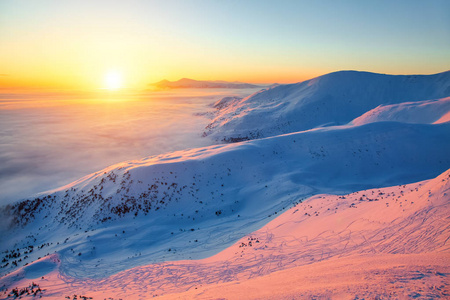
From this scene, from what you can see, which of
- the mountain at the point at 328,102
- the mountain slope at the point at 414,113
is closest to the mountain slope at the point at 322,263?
the mountain slope at the point at 414,113

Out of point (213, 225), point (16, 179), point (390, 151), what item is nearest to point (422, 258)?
point (213, 225)

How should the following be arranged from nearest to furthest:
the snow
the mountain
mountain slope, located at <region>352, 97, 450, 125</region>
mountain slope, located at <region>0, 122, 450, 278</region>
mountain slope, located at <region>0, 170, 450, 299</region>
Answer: mountain slope, located at <region>0, 170, 450, 299</region>
the snow
mountain slope, located at <region>0, 122, 450, 278</region>
mountain slope, located at <region>352, 97, 450, 125</region>
the mountain

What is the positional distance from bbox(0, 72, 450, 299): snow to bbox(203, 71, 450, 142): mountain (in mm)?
17438

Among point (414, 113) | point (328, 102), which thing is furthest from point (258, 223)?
point (328, 102)

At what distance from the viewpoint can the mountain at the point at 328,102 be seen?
45.7 m

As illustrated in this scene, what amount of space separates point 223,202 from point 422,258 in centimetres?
1259

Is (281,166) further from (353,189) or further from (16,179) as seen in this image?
(16,179)

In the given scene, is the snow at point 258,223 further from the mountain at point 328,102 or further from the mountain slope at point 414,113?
the mountain at point 328,102

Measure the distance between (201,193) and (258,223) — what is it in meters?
6.22

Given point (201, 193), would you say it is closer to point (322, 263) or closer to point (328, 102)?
point (322, 263)

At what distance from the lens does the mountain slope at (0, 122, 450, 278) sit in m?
13.6

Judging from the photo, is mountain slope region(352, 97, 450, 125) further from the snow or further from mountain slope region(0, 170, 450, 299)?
mountain slope region(0, 170, 450, 299)

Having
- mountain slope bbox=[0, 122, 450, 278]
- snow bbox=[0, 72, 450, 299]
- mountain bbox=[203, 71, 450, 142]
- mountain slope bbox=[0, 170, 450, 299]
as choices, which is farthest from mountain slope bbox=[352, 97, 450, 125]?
mountain slope bbox=[0, 170, 450, 299]

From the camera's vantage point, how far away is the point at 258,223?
14.0m
